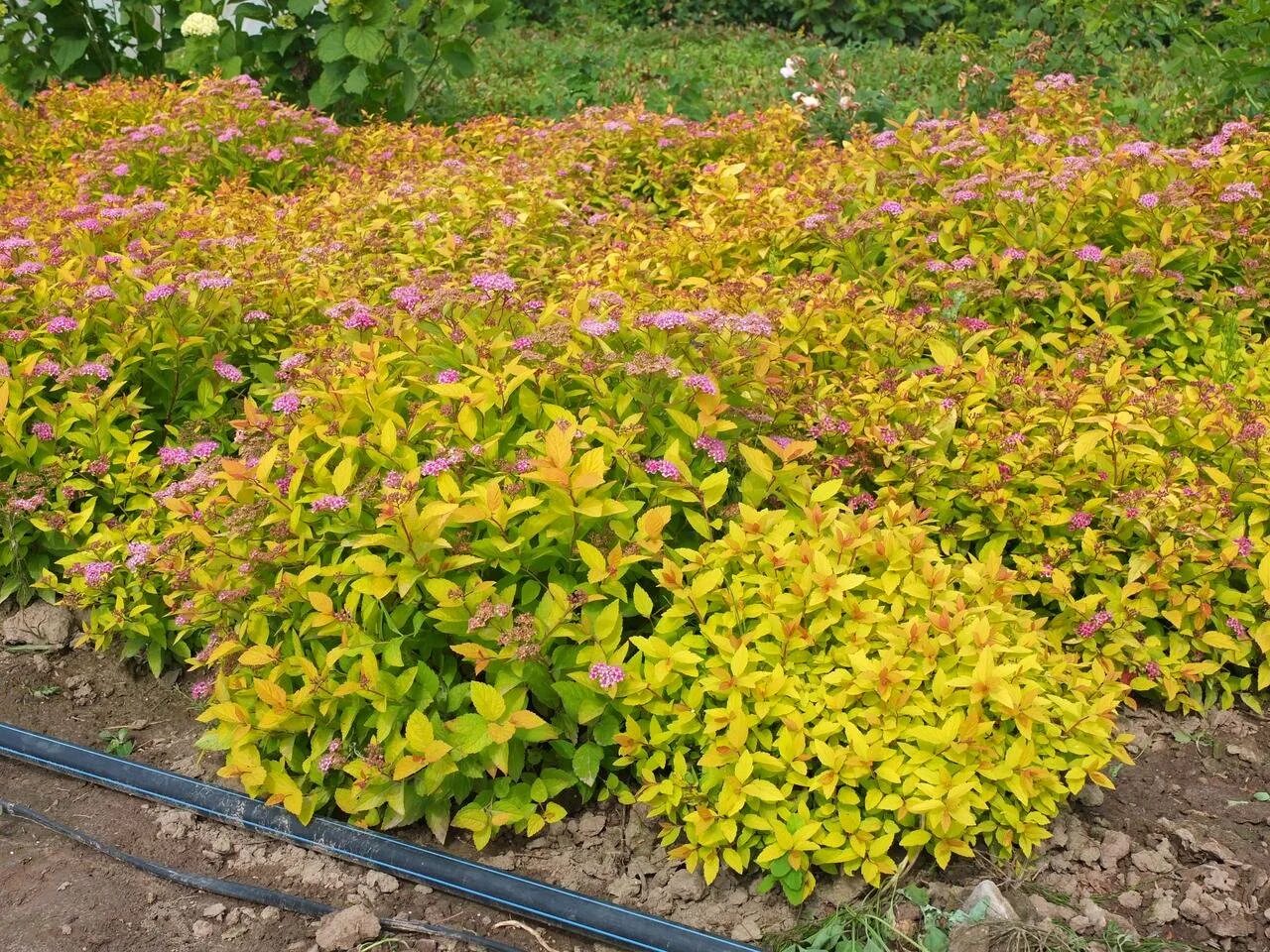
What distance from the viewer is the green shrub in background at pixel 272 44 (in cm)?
536

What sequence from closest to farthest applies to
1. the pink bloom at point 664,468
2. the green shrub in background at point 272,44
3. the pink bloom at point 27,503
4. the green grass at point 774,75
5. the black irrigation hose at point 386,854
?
the black irrigation hose at point 386,854 < the pink bloom at point 664,468 < the pink bloom at point 27,503 < the green grass at point 774,75 < the green shrub in background at point 272,44

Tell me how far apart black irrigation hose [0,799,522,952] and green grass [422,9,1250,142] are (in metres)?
3.81

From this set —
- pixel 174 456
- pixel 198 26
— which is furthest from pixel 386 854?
pixel 198 26

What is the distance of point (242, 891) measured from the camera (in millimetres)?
2105

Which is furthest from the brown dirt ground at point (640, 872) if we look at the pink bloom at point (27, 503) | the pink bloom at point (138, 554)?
the pink bloom at point (27, 503)

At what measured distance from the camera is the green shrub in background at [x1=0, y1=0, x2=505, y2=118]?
536cm

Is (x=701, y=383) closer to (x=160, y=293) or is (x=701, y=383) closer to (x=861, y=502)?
(x=861, y=502)

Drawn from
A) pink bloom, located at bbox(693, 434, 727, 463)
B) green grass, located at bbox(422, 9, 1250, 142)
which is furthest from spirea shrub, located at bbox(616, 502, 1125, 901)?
green grass, located at bbox(422, 9, 1250, 142)

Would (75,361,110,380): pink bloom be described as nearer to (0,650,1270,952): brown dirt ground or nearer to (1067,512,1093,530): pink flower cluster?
(0,650,1270,952): brown dirt ground

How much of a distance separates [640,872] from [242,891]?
75cm

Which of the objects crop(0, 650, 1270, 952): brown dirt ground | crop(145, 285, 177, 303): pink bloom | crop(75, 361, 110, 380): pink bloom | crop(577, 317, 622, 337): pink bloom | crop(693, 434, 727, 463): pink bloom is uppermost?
crop(577, 317, 622, 337): pink bloom

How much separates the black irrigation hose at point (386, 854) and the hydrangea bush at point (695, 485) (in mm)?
78

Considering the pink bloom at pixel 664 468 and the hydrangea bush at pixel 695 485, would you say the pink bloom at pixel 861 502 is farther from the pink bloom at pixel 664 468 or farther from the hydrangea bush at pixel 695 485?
the pink bloom at pixel 664 468

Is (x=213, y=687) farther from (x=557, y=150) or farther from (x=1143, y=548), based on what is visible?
(x=557, y=150)
